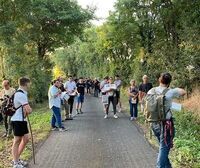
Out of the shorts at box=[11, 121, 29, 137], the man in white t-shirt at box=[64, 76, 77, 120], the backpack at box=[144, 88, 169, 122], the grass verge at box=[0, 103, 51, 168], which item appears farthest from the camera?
the man in white t-shirt at box=[64, 76, 77, 120]

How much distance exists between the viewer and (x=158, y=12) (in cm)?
3222

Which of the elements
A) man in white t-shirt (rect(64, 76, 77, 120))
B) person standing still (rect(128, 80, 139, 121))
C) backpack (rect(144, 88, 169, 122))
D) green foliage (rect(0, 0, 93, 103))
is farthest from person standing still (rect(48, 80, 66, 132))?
green foliage (rect(0, 0, 93, 103))

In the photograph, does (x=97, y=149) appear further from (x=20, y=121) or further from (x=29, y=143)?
(x=20, y=121)

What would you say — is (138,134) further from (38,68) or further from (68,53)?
(68,53)

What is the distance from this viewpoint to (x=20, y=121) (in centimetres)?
998

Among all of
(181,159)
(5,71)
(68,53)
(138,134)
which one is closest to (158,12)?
(5,71)

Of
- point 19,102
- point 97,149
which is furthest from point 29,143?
point 19,102

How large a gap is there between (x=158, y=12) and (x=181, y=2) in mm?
3934

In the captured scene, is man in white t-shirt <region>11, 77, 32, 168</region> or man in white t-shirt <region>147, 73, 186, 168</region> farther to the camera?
man in white t-shirt <region>11, 77, 32, 168</region>

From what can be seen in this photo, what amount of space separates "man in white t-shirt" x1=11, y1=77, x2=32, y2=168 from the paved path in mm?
471

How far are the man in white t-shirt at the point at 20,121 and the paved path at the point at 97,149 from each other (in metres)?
0.47

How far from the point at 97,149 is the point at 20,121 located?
2.68 m

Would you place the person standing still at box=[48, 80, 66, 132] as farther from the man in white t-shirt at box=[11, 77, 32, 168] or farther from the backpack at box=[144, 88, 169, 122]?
the backpack at box=[144, 88, 169, 122]

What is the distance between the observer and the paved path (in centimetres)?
1018
